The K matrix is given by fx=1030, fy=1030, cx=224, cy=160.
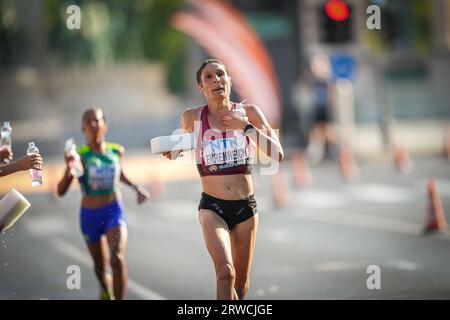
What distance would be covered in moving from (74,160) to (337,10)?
15.6 meters

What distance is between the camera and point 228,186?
24.1 ft

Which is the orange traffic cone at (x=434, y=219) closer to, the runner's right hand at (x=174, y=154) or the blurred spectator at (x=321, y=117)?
the runner's right hand at (x=174, y=154)

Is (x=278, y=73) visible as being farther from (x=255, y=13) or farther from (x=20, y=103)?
(x=20, y=103)

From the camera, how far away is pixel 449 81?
54031 millimetres

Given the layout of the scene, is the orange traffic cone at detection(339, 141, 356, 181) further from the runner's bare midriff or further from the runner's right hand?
the runner's right hand

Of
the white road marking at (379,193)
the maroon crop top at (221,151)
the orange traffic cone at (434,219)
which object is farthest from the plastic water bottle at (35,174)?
the white road marking at (379,193)

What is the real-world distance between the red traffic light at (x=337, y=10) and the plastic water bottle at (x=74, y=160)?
15.0 m

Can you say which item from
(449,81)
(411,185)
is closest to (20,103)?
(449,81)

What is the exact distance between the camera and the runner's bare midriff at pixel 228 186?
7.34 metres

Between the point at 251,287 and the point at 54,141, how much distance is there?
109 feet

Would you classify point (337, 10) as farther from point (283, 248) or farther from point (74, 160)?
point (74, 160)

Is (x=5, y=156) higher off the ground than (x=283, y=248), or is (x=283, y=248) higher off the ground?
(x=5, y=156)

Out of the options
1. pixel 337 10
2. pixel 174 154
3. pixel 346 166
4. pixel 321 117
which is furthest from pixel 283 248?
pixel 321 117

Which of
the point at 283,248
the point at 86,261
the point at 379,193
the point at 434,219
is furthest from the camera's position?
the point at 379,193
